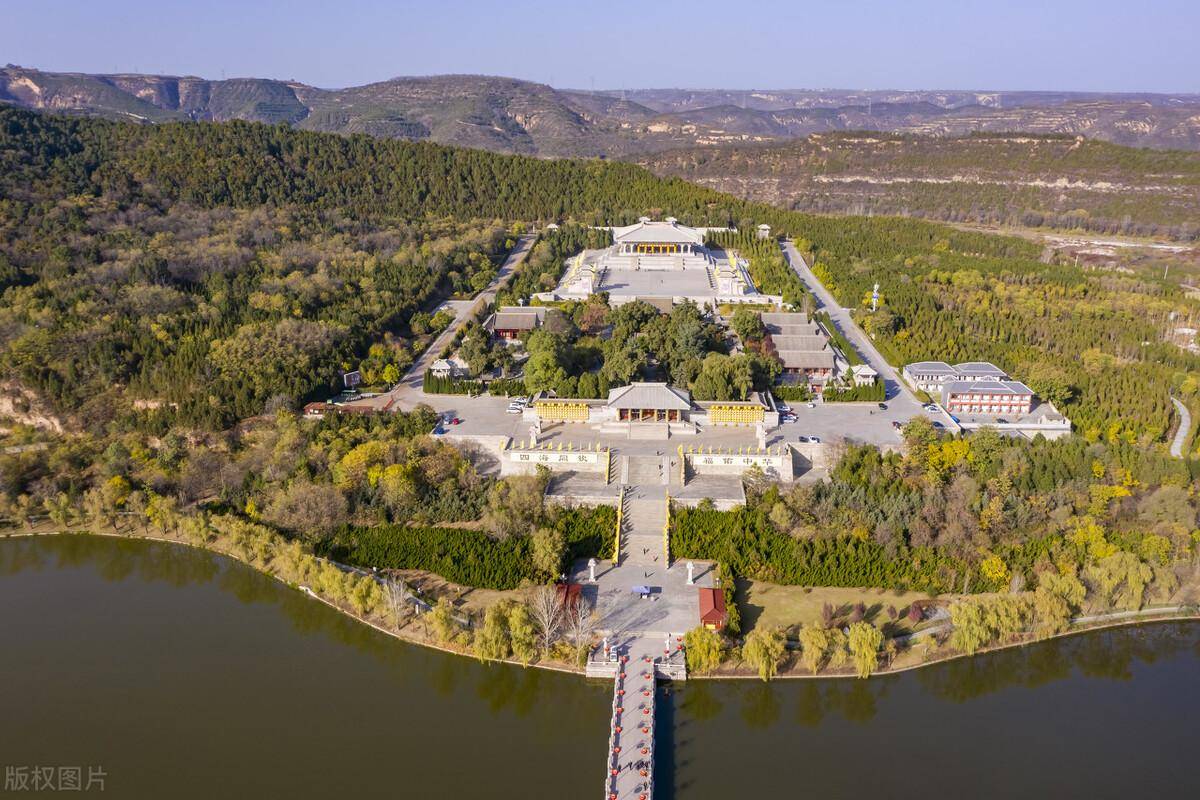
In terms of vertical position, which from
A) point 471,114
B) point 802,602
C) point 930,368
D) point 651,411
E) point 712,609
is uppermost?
point 471,114

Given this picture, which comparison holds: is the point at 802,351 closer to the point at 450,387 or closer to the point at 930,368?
the point at 930,368

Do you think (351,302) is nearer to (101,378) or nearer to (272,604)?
(101,378)

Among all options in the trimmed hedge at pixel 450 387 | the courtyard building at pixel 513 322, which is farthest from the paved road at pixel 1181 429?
the trimmed hedge at pixel 450 387

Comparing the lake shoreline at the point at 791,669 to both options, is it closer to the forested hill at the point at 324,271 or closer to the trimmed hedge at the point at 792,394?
the forested hill at the point at 324,271

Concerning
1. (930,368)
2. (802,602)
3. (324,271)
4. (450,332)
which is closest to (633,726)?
(802,602)

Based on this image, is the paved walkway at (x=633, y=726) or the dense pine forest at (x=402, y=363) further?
the dense pine forest at (x=402, y=363)

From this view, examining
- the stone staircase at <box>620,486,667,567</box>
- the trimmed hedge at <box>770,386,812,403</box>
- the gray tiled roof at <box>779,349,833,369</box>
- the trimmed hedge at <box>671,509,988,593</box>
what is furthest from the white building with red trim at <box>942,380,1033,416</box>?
the stone staircase at <box>620,486,667,567</box>

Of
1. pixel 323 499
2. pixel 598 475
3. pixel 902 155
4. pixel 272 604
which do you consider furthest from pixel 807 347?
pixel 902 155
